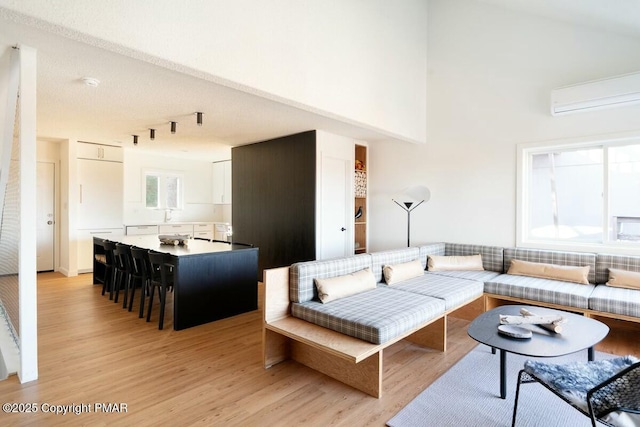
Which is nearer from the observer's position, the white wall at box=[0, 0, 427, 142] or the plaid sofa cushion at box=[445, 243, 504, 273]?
the white wall at box=[0, 0, 427, 142]

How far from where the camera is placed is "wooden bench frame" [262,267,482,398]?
7.39 ft

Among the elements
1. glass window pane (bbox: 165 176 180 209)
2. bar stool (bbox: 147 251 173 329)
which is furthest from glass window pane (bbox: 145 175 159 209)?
bar stool (bbox: 147 251 173 329)

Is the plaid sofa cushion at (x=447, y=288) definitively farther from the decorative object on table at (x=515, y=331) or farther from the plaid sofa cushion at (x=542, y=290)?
the decorative object on table at (x=515, y=331)

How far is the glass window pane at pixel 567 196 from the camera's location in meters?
3.89

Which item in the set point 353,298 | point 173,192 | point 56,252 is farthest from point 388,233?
point 56,252

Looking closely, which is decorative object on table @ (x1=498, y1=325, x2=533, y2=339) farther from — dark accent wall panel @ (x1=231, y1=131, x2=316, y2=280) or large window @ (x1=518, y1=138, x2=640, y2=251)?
dark accent wall panel @ (x1=231, y1=131, x2=316, y2=280)

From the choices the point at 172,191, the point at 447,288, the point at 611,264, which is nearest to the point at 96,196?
the point at 172,191

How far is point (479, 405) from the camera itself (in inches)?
86.2

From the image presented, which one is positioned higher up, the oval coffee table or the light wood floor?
the oval coffee table

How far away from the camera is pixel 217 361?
9.18 feet

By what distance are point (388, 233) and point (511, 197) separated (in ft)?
6.00

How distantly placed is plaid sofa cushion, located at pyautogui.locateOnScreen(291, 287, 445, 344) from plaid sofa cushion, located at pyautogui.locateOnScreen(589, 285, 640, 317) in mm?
1397

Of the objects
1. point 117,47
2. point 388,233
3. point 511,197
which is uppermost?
point 117,47

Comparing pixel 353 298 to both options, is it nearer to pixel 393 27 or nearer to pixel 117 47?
pixel 117 47
